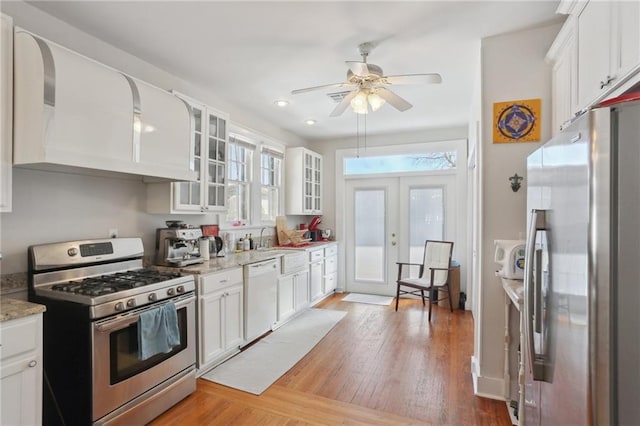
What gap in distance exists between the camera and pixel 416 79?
2.33 m

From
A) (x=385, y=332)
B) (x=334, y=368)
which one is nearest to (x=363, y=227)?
(x=385, y=332)

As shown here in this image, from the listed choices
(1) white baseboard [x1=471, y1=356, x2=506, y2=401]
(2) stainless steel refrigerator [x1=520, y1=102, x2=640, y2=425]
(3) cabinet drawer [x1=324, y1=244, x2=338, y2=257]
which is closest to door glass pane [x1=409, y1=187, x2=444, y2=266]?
(3) cabinet drawer [x1=324, y1=244, x2=338, y2=257]

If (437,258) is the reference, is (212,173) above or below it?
above

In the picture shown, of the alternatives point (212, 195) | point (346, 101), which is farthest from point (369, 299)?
point (346, 101)

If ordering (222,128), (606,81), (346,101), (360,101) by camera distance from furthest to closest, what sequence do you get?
(222,128)
(346,101)
(360,101)
(606,81)

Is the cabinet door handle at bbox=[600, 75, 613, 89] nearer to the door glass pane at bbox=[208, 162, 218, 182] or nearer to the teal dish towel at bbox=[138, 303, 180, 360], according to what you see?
the teal dish towel at bbox=[138, 303, 180, 360]

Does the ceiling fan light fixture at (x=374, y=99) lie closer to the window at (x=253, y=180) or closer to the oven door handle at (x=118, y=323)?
the window at (x=253, y=180)

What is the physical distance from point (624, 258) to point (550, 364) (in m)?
0.55

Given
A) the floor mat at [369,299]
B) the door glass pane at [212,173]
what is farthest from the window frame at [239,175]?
the floor mat at [369,299]

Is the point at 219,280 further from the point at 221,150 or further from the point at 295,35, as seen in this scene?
the point at 295,35

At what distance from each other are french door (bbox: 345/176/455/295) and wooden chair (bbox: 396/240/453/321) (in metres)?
0.47

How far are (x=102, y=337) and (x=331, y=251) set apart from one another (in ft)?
12.4

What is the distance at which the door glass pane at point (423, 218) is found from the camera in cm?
510

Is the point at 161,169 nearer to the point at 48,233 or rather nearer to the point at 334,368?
the point at 48,233
